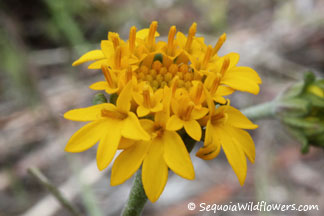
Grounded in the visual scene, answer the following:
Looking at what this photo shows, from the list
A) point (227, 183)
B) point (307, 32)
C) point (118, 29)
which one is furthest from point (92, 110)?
point (307, 32)

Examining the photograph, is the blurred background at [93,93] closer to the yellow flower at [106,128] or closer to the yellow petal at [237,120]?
the yellow petal at [237,120]

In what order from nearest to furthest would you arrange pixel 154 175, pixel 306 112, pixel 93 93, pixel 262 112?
pixel 154 175
pixel 306 112
pixel 262 112
pixel 93 93

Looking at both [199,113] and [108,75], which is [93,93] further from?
[199,113]

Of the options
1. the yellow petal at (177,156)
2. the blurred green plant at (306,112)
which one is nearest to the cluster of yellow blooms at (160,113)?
the yellow petal at (177,156)

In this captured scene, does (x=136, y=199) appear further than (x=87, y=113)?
Yes

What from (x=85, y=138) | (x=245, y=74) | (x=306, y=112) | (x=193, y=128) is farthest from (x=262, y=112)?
(x=85, y=138)

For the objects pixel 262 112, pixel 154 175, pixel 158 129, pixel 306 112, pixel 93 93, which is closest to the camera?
pixel 154 175

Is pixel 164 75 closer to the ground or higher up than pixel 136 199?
higher up

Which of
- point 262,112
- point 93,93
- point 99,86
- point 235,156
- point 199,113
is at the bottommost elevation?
point 93,93

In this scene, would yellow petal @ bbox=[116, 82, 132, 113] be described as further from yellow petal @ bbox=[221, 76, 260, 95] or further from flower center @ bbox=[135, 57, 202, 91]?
yellow petal @ bbox=[221, 76, 260, 95]

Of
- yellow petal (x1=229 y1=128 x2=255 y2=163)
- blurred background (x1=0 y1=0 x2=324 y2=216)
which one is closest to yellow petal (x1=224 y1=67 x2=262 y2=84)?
yellow petal (x1=229 y1=128 x2=255 y2=163)
